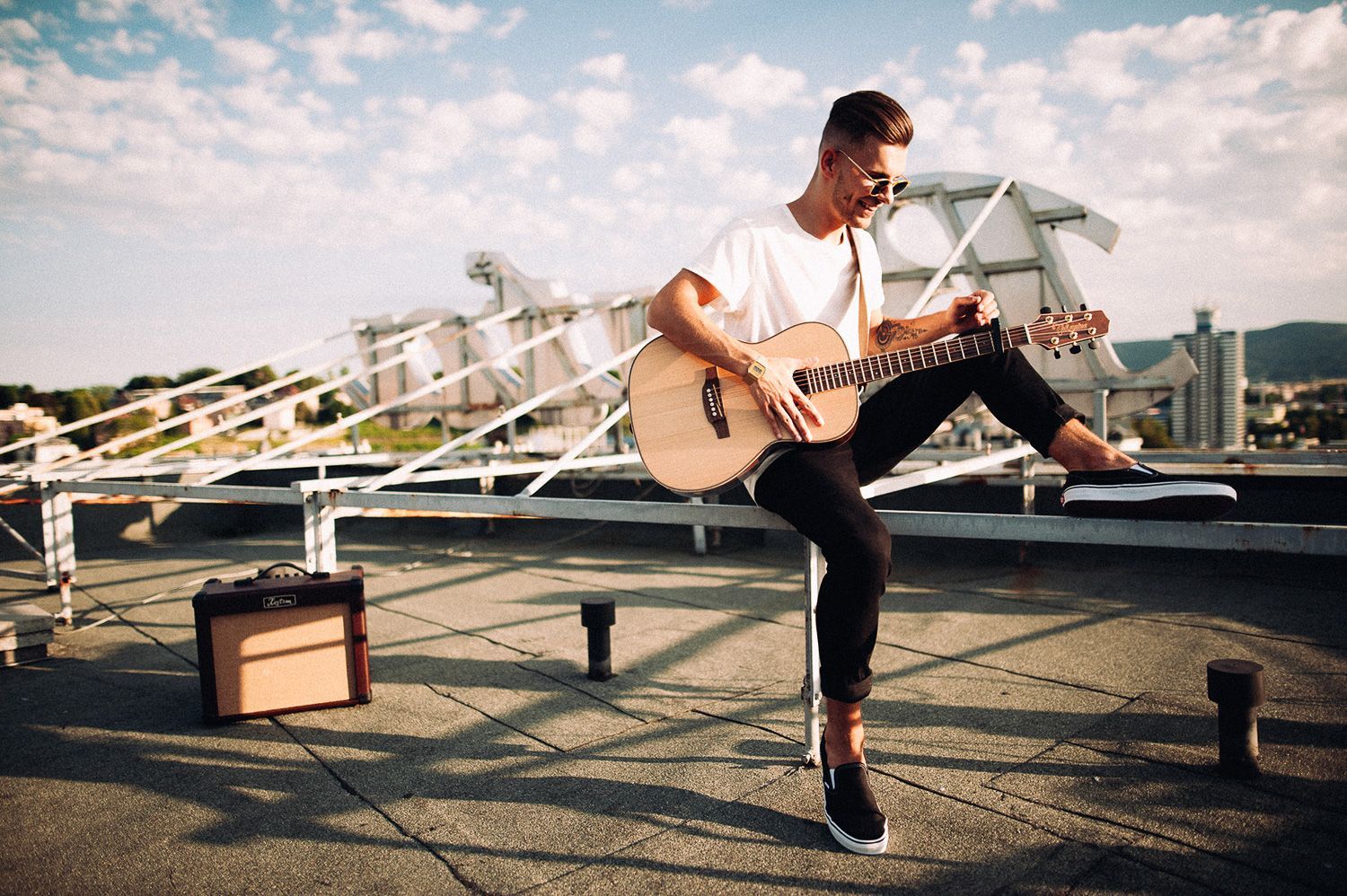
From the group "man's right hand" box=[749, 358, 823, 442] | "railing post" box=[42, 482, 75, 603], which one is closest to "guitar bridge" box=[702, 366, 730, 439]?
"man's right hand" box=[749, 358, 823, 442]

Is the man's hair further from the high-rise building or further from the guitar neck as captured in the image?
the high-rise building

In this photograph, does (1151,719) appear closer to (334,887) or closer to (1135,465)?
(1135,465)

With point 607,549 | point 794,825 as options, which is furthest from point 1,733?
point 607,549

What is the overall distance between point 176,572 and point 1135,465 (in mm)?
7744

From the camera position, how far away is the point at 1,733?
3357 mm

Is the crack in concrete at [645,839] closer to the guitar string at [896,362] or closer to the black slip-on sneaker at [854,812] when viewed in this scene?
the black slip-on sneaker at [854,812]

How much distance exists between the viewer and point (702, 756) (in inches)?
113

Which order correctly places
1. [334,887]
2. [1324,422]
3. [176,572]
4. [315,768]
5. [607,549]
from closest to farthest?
[334,887] < [315,768] < [176,572] < [607,549] < [1324,422]

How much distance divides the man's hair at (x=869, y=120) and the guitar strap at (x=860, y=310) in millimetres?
321

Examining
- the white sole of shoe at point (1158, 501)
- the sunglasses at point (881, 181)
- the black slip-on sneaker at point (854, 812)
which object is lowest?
the black slip-on sneaker at point (854, 812)

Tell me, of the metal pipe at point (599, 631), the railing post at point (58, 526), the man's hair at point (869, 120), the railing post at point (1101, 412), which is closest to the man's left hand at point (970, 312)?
the man's hair at point (869, 120)

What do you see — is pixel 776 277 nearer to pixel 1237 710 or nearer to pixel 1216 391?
pixel 1237 710

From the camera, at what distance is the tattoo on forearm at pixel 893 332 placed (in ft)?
8.71

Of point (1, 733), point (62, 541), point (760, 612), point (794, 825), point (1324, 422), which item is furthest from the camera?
point (1324, 422)
